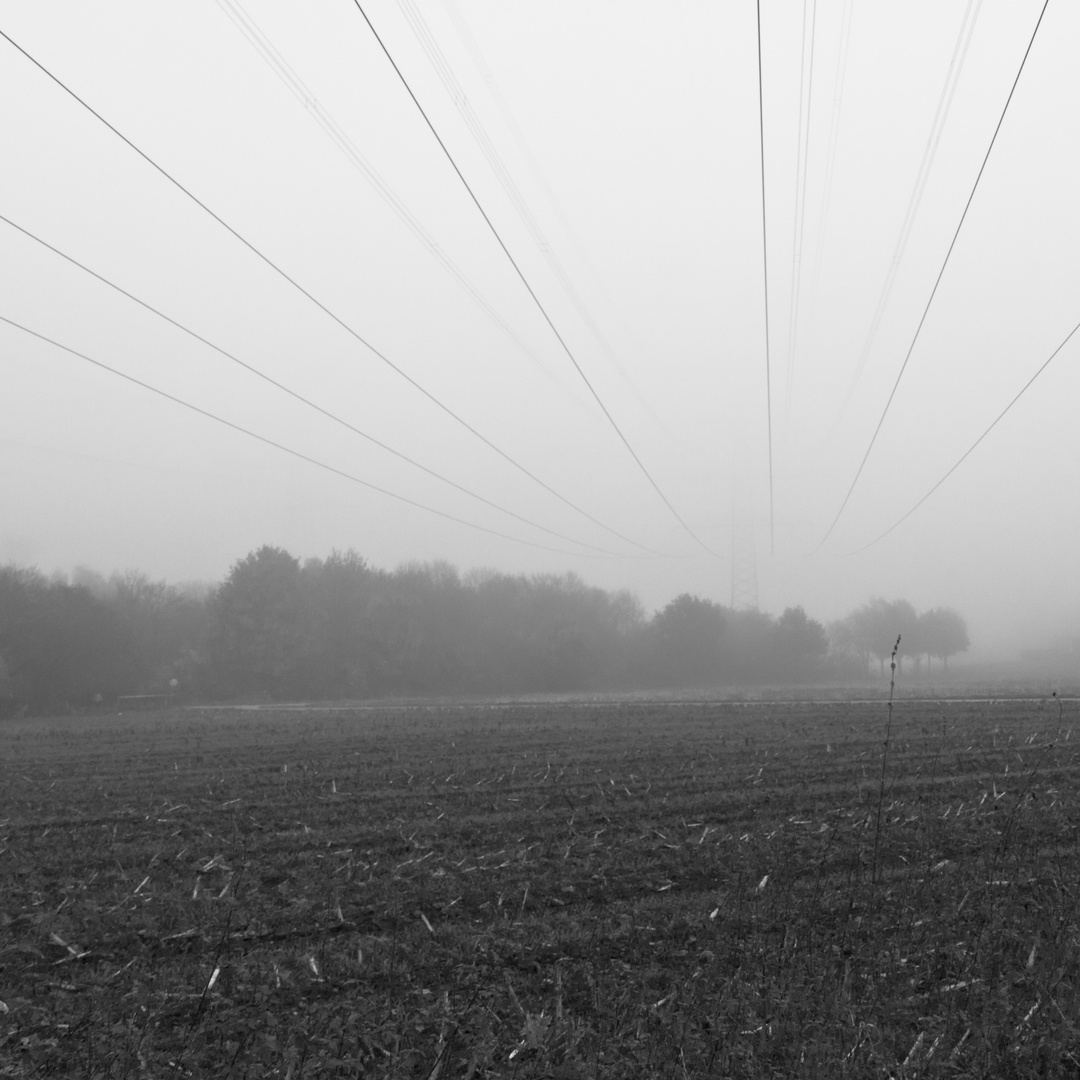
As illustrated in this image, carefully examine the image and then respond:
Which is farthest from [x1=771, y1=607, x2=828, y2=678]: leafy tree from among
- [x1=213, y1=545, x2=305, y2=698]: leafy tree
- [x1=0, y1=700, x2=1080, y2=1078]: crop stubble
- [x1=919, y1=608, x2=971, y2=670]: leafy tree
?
[x1=0, y1=700, x2=1080, y2=1078]: crop stubble

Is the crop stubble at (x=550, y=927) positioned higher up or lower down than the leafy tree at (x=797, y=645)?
lower down

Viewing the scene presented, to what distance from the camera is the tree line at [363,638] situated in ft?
197

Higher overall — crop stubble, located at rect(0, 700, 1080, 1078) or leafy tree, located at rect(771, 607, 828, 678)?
leafy tree, located at rect(771, 607, 828, 678)

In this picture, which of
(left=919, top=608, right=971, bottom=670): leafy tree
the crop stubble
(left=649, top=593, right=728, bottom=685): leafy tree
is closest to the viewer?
the crop stubble

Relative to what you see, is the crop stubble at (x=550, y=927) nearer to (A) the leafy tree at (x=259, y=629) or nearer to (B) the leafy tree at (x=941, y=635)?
(A) the leafy tree at (x=259, y=629)

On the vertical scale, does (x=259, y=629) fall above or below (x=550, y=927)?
above

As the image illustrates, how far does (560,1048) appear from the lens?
5.26m

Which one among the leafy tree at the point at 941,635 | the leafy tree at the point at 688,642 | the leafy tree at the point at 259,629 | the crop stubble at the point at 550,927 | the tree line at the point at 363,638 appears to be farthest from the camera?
the leafy tree at the point at 941,635

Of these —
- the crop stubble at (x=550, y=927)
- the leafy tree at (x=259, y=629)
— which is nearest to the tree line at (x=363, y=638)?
the leafy tree at (x=259, y=629)

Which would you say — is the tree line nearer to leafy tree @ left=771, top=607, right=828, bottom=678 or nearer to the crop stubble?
leafy tree @ left=771, top=607, right=828, bottom=678

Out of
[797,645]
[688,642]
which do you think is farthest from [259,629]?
[797,645]

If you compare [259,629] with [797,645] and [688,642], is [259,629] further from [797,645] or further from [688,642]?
[797,645]

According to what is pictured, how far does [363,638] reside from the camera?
7700 cm

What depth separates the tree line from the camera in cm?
6019
